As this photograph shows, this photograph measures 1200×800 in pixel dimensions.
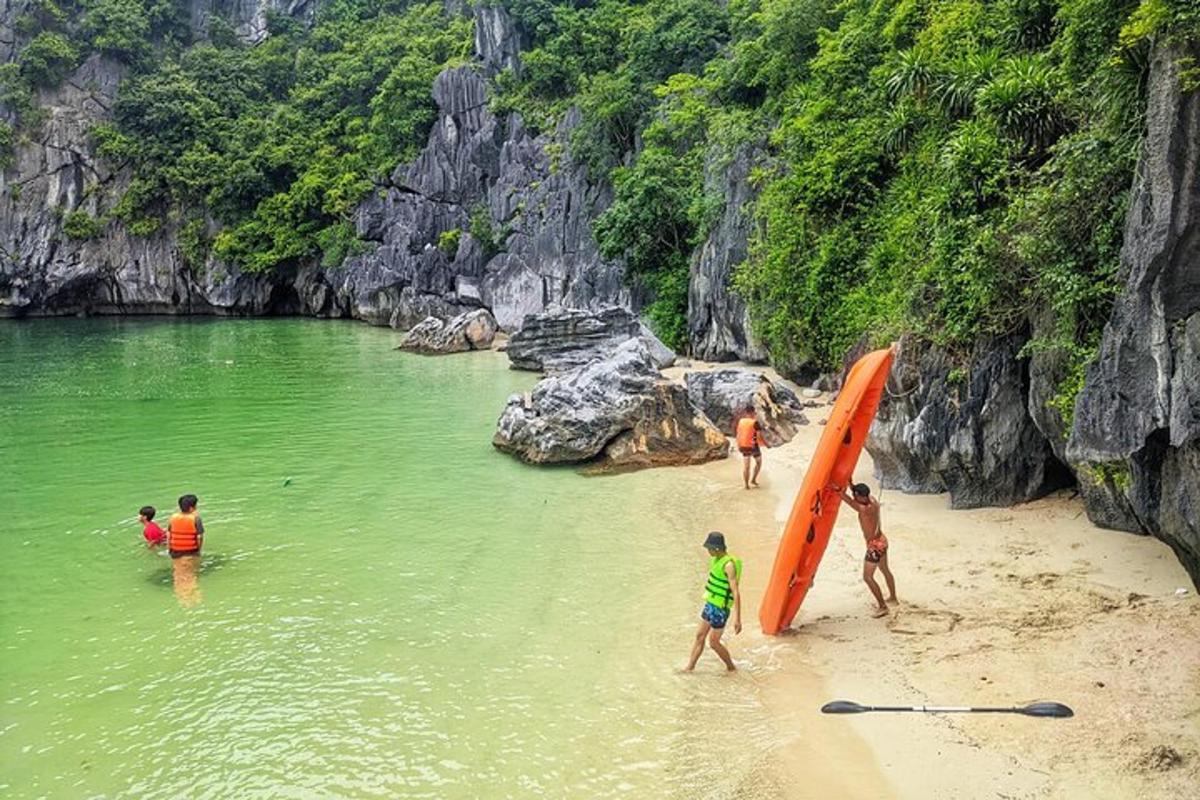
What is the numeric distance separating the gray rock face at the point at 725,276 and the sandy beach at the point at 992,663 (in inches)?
559

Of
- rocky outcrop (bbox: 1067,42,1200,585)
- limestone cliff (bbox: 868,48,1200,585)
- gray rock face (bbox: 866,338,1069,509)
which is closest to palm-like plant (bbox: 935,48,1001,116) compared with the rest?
gray rock face (bbox: 866,338,1069,509)

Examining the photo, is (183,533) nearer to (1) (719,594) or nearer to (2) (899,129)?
(1) (719,594)

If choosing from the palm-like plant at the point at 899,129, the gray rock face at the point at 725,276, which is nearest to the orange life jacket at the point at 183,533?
the palm-like plant at the point at 899,129

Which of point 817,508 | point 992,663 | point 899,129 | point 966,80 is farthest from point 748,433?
point 899,129

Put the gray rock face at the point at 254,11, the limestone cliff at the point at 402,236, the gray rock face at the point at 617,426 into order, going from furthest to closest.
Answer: the gray rock face at the point at 254,11, the limestone cliff at the point at 402,236, the gray rock face at the point at 617,426

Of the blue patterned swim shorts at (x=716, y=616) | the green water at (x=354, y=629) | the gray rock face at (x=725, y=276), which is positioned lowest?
the green water at (x=354, y=629)

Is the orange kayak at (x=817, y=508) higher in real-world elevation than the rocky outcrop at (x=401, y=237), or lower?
lower

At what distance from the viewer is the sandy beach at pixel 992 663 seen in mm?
5387

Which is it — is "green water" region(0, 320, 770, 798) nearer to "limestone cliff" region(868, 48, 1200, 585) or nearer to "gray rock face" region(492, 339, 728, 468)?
"gray rock face" region(492, 339, 728, 468)

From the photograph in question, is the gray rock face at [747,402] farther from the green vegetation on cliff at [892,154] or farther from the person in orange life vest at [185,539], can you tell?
the person in orange life vest at [185,539]

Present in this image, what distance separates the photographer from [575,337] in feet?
84.5

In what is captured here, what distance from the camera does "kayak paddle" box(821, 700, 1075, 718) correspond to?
5.59m

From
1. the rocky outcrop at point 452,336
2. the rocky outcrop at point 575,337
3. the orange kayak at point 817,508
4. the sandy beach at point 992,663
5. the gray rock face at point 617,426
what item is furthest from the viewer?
the rocky outcrop at point 452,336

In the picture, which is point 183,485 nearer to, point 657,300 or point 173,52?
point 657,300
